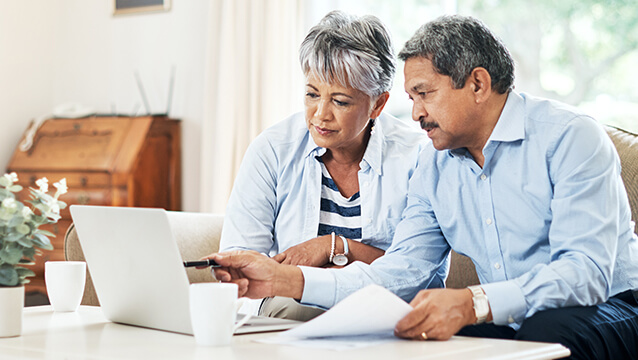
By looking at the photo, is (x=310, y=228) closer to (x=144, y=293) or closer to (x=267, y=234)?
(x=267, y=234)

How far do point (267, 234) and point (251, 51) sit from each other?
193cm

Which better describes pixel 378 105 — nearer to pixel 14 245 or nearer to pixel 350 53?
pixel 350 53

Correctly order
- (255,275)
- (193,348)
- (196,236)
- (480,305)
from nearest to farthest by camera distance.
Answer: (193,348) → (480,305) → (255,275) → (196,236)

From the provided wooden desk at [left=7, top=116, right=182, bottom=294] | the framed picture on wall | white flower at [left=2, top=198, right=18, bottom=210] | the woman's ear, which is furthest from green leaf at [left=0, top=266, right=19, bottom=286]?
the framed picture on wall

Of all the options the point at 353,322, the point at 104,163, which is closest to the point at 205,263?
the point at 353,322

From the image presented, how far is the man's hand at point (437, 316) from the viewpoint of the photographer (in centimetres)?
109

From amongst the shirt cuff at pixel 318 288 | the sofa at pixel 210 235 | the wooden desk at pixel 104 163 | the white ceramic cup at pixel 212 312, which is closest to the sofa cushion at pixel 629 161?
the sofa at pixel 210 235

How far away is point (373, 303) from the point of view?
101 centimetres

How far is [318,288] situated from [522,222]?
44 cm

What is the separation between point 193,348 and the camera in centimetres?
100

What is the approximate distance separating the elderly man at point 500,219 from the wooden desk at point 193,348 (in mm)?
160

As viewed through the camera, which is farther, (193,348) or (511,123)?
(511,123)

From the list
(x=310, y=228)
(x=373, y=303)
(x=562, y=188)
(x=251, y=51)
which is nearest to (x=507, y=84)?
(x=562, y=188)

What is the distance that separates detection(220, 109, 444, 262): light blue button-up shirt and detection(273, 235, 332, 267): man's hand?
6cm
